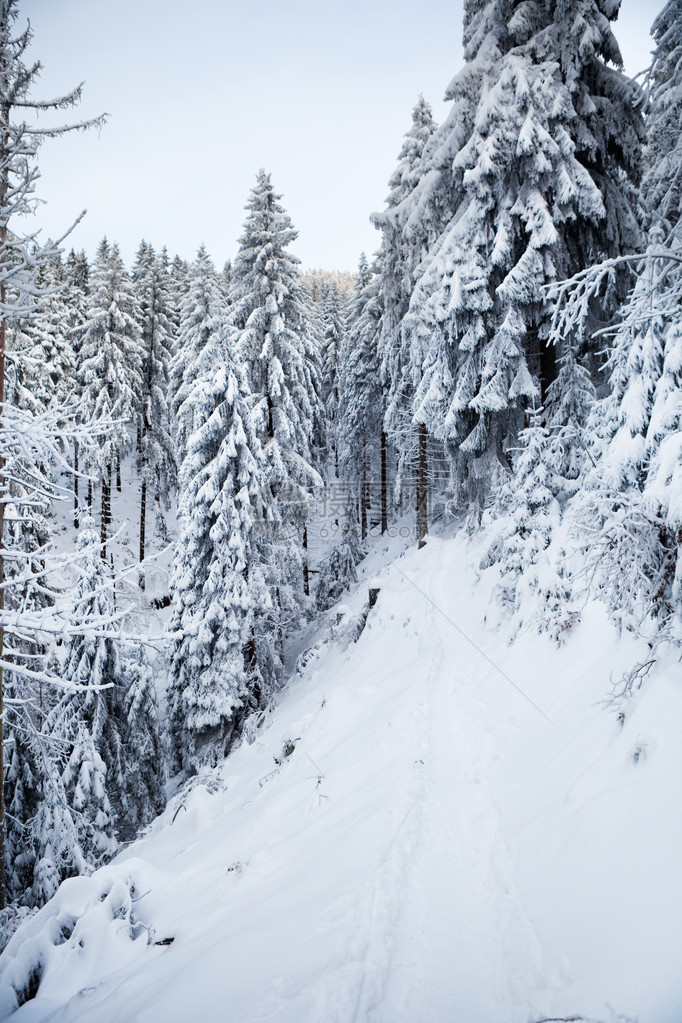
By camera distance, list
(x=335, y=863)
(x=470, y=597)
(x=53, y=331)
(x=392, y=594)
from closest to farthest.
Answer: (x=335, y=863), (x=470, y=597), (x=392, y=594), (x=53, y=331)

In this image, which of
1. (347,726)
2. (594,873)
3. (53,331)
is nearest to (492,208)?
(347,726)

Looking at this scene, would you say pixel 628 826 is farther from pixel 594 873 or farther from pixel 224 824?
pixel 224 824

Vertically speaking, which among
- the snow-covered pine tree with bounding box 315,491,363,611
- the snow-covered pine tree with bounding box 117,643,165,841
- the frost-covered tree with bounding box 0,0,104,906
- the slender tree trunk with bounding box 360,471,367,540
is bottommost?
the snow-covered pine tree with bounding box 117,643,165,841

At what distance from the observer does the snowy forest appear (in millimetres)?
4930

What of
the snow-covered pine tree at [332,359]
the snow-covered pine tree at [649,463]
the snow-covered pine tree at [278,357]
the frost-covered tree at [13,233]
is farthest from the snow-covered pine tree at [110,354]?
the snow-covered pine tree at [649,463]

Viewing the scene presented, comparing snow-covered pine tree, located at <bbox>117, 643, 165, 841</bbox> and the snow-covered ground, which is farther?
snow-covered pine tree, located at <bbox>117, 643, 165, 841</bbox>

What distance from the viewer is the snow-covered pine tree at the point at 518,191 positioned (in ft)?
34.1

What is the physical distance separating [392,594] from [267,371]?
875cm

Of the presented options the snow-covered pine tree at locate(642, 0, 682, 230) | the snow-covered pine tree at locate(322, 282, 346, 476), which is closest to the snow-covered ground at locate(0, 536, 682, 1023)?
the snow-covered pine tree at locate(642, 0, 682, 230)

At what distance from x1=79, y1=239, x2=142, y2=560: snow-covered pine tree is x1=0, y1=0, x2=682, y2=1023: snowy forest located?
17.6 feet

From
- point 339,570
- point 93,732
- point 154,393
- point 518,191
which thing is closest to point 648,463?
point 518,191

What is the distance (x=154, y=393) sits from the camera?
27.3 m

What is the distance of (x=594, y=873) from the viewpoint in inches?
146

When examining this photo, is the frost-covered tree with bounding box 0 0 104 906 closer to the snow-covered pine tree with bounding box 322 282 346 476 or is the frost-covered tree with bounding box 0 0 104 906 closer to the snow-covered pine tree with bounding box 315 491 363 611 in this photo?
the snow-covered pine tree with bounding box 315 491 363 611
